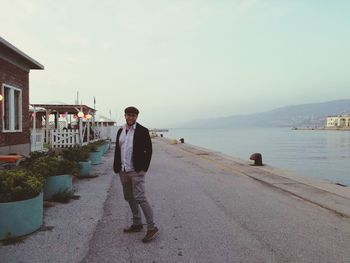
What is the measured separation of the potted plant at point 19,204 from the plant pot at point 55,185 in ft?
6.10

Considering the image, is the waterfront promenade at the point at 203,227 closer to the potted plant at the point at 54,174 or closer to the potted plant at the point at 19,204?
the potted plant at the point at 19,204

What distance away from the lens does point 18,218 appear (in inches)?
200

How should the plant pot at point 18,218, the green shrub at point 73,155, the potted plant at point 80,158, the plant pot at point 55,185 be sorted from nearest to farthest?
the plant pot at point 18,218, the plant pot at point 55,185, the green shrub at point 73,155, the potted plant at point 80,158

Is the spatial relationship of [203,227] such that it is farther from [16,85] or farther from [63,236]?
[16,85]

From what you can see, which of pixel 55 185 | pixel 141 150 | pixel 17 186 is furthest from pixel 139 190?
pixel 55 185

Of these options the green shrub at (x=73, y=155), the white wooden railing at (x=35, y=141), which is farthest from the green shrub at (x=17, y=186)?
the white wooden railing at (x=35, y=141)

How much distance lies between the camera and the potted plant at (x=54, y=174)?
24.5 ft

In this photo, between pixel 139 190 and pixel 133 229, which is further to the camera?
pixel 133 229

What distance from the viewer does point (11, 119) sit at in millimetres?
12938

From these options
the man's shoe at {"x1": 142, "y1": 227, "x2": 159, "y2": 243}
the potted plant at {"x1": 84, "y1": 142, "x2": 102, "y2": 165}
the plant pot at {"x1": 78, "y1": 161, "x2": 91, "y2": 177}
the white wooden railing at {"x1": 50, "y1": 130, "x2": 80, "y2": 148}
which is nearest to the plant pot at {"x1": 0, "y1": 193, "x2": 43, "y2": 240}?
the man's shoe at {"x1": 142, "y1": 227, "x2": 159, "y2": 243}

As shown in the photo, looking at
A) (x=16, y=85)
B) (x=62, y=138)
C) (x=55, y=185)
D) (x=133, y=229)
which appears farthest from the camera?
(x=62, y=138)

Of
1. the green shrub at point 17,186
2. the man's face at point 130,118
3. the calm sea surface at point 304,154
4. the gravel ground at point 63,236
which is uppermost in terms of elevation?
the man's face at point 130,118

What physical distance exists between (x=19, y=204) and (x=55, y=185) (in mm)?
2572

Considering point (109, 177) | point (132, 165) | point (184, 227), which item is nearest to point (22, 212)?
point (132, 165)
